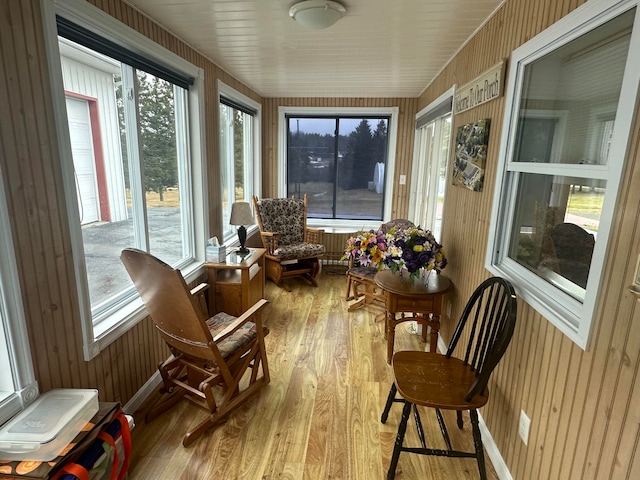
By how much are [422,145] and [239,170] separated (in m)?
2.27

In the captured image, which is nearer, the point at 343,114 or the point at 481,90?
the point at 481,90

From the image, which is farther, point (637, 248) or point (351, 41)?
point (351, 41)

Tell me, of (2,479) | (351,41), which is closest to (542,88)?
(351,41)

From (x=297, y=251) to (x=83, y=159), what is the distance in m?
2.58

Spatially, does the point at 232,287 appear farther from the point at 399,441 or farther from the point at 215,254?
the point at 399,441

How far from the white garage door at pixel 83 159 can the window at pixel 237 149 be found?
61.6 inches

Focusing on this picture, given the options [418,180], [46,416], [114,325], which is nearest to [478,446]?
[46,416]

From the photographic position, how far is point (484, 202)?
2.07m

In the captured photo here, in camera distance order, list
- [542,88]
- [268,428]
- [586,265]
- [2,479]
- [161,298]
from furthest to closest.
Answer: [268,428], [161,298], [542,88], [586,265], [2,479]

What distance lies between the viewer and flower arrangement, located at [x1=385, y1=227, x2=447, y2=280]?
2.44 metres

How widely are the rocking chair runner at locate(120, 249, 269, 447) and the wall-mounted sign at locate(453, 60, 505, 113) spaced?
180cm

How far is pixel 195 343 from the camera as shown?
182 centimetres

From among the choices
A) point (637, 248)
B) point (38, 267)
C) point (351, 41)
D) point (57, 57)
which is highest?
point (351, 41)

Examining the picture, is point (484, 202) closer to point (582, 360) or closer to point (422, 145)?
point (582, 360)
